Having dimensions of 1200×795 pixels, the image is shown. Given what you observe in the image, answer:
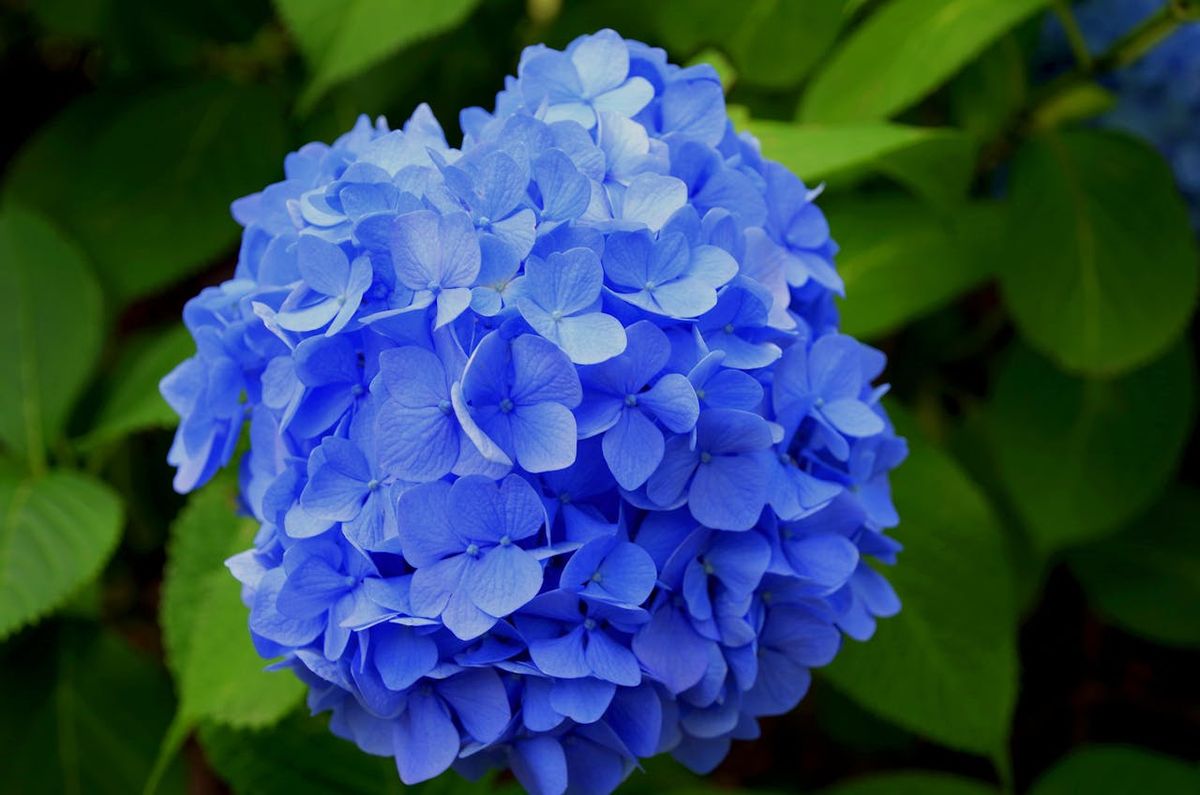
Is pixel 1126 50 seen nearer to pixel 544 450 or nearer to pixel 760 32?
pixel 760 32

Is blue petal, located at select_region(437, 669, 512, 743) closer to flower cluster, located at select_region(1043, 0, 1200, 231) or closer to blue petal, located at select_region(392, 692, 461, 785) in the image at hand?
blue petal, located at select_region(392, 692, 461, 785)

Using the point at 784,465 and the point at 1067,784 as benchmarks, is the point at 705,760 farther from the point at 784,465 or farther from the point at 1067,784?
the point at 1067,784

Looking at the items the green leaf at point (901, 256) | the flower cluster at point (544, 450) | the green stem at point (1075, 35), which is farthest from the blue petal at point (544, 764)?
the green stem at point (1075, 35)

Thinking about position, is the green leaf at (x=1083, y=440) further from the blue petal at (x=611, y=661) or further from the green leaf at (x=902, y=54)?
the blue petal at (x=611, y=661)

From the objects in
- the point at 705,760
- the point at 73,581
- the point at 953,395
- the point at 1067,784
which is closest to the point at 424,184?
the point at 705,760

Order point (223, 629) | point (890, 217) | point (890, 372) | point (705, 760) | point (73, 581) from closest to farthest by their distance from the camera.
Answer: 1. point (705, 760)
2. point (223, 629)
3. point (73, 581)
4. point (890, 217)
5. point (890, 372)

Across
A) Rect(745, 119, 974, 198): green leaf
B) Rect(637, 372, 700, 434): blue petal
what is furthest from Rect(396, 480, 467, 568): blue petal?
Rect(745, 119, 974, 198): green leaf
